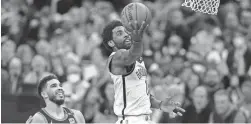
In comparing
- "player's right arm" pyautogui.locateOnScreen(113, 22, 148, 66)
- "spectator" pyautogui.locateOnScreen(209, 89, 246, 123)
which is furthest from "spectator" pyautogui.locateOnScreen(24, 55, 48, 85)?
"player's right arm" pyautogui.locateOnScreen(113, 22, 148, 66)

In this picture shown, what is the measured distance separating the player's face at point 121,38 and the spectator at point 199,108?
10.3 feet

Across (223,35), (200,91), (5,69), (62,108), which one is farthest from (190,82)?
(5,69)

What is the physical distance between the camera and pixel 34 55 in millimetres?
8797

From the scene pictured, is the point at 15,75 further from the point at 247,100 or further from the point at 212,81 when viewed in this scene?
the point at 247,100

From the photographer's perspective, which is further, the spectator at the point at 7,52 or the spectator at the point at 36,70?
the spectator at the point at 7,52

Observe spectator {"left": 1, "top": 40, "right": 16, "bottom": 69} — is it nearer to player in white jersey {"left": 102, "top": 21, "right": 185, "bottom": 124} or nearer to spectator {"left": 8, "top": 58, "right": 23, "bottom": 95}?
spectator {"left": 8, "top": 58, "right": 23, "bottom": 95}

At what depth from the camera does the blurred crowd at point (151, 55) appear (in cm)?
807

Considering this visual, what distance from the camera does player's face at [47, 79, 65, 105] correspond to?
6340mm

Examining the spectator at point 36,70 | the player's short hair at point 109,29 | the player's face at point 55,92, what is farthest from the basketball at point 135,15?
the spectator at point 36,70

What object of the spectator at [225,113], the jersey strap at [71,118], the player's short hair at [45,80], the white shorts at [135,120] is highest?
the player's short hair at [45,80]

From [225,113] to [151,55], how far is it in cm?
174

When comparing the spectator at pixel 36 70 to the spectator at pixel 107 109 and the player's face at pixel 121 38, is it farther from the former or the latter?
the player's face at pixel 121 38

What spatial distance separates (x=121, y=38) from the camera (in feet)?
16.7

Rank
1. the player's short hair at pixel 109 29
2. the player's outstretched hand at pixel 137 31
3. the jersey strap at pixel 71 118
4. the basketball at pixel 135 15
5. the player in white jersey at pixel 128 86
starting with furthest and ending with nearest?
the jersey strap at pixel 71 118 → the player's short hair at pixel 109 29 → the player in white jersey at pixel 128 86 → the basketball at pixel 135 15 → the player's outstretched hand at pixel 137 31
